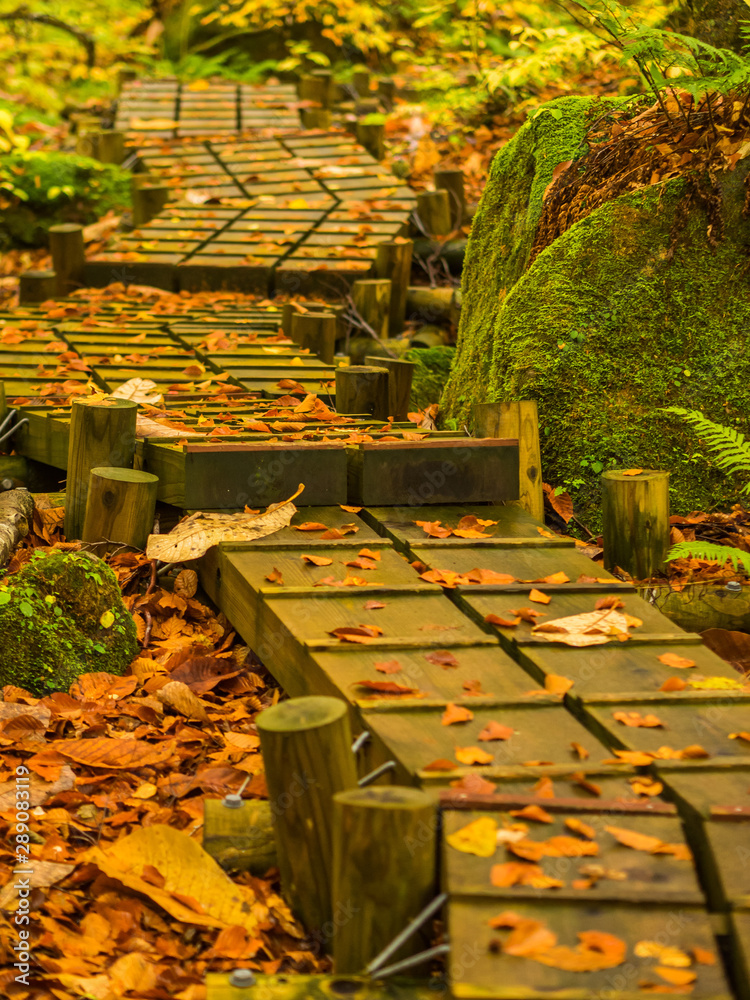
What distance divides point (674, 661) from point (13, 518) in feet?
9.31

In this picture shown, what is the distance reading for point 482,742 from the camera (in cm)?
271

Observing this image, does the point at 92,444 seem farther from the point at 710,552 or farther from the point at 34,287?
the point at 34,287

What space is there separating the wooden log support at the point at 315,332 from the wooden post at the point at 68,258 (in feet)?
8.57

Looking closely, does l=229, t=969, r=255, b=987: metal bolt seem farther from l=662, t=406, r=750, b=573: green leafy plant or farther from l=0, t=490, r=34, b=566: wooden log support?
l=0, t=490, r=34, b=566: wooden log support

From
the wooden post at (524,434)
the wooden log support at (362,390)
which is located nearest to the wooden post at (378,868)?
the wooden post at (524,434)

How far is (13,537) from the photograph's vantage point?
14.8ft

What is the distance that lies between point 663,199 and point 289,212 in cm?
518

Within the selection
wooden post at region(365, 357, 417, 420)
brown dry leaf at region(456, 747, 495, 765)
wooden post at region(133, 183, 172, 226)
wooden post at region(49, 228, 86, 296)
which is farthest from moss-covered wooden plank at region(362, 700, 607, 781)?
wooden post at region(133, 183, 172, 226)

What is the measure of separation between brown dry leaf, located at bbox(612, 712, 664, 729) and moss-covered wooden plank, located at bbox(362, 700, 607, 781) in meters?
0.10

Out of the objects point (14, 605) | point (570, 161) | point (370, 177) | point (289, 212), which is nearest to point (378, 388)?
point (570, 161)

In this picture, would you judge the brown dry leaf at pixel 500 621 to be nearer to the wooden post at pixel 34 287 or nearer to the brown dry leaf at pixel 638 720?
the brown dry leaf at pixel 638 720

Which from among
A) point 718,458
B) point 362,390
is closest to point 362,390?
point 362,390

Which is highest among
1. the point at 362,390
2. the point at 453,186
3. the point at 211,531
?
the point at 453,186

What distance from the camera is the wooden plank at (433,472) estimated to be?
432 centimetres
